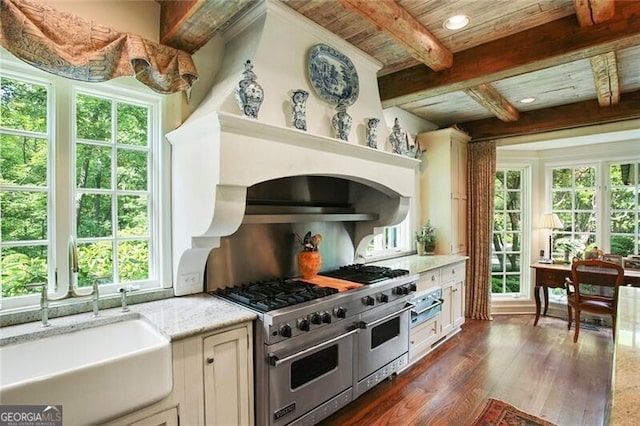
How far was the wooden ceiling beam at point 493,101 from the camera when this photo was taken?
3090 mm

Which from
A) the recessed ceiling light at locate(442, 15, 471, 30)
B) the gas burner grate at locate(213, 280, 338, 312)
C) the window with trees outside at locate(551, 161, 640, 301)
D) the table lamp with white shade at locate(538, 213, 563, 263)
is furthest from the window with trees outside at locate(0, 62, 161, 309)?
the window with trees outside at locate(551, 161, 640, 301)

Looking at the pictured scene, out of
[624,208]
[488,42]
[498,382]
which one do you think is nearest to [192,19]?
[488,42]

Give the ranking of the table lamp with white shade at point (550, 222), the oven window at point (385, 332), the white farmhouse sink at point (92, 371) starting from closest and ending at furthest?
the white farmhouse sink at point (92, 371), the oven window at point (385, 332), the table lamp with white shade at point (550, 222)

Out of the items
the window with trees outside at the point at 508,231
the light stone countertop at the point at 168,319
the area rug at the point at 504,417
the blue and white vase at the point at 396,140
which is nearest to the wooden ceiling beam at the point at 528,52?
the blue and white vase at the point at 396,140

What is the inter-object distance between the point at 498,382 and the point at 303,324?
192cm

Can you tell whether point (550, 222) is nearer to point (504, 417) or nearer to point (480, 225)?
point (480, 225)

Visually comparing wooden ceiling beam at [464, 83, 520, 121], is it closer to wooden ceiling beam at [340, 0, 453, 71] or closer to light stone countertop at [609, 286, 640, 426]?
wooden ceiling beam at [340, 0, 453, 71]

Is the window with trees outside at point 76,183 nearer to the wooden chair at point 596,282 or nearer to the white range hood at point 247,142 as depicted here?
the white range hood at point 247,142

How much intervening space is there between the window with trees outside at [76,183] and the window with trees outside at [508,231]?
445 cm

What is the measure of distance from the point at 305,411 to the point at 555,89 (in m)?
3.69

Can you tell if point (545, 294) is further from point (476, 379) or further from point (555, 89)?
point (555, 89)

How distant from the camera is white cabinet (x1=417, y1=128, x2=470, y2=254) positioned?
4.05 meters

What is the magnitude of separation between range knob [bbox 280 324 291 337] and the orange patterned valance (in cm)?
153

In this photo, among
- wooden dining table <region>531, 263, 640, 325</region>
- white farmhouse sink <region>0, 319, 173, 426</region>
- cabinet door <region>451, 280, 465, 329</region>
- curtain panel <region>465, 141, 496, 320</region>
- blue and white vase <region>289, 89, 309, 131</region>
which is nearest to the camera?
white farmhouse sink <region>0, 319, 173, 426</region>
